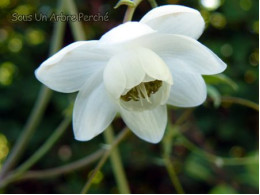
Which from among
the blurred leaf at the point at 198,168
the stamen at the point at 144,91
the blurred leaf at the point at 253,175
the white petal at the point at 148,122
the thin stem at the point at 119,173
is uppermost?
Result: the stamen at the point at 144,91

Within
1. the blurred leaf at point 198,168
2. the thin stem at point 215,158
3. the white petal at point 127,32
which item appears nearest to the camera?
the white petal at point 127,32

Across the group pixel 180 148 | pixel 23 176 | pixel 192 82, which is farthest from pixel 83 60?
pixel 180 148

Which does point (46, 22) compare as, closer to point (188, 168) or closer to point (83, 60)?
point (188, 168)

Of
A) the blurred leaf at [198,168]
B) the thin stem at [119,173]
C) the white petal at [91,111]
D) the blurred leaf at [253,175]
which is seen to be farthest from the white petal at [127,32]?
the blurred leaf at [198,168]

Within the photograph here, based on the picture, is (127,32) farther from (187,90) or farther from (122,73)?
(187,90)

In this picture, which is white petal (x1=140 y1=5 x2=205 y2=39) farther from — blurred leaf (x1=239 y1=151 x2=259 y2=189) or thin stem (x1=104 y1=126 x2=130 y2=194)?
blurred leaf (x1=239 y1=151 x2=259 y2=189)

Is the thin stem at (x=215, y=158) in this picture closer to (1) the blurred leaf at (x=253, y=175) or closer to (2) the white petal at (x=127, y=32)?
(1) the blurred leaf at (x=253, y=175)
